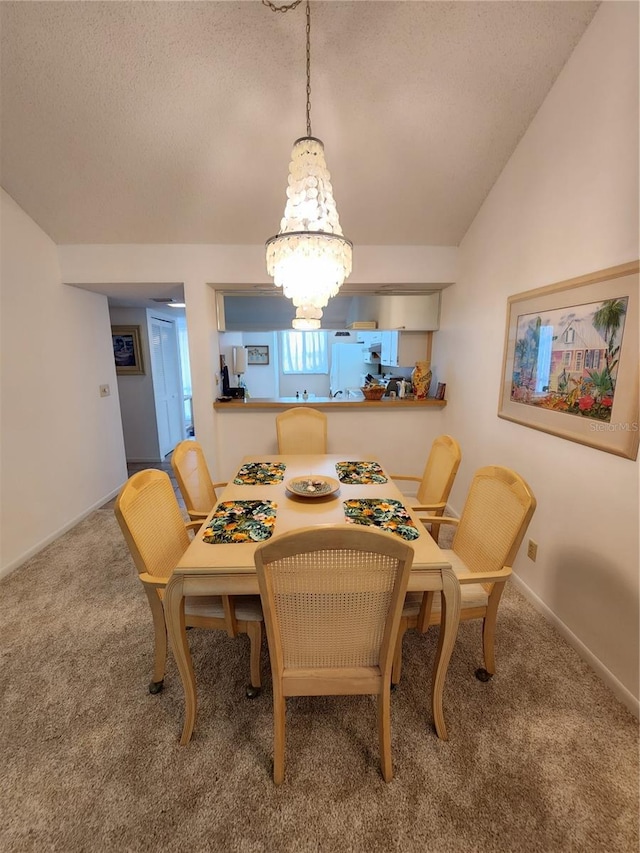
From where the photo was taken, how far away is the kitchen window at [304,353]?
4984 mm

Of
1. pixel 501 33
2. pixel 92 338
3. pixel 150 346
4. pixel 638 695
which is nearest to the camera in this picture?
pixel 638 695

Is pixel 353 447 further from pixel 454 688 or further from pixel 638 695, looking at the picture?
pixel 638 695

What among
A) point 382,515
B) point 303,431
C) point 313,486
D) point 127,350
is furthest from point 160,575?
point 127,350

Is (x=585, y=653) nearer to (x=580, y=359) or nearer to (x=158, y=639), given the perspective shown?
(x=580, y=359)

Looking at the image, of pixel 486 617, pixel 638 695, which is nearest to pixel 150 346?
pixel 486 617

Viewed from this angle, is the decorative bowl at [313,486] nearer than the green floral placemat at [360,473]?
Yes

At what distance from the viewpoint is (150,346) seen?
4.55 m

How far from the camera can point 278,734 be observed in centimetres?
119

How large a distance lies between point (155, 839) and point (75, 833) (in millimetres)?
261

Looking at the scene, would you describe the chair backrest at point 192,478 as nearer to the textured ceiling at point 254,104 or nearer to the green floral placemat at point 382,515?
the green floral placemat at point 382,515

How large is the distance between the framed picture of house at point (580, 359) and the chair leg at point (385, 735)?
1.35 metres

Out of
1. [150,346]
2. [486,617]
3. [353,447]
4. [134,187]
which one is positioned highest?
[134,187]

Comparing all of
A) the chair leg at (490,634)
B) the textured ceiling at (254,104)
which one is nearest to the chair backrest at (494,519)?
the chair leg at (490,634)

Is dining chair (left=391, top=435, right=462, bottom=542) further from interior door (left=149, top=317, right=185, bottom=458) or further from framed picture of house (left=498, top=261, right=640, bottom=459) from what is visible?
interior door (left=149, top=317, right=185, bottom=458)
